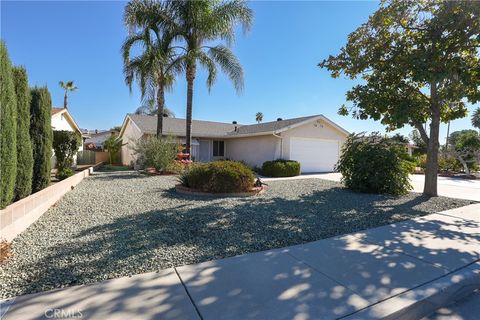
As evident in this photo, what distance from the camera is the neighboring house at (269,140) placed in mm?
17344

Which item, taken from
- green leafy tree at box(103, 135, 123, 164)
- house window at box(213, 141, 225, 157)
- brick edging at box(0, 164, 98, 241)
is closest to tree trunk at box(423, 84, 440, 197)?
brick edging at box(0, 164, 98, 241)

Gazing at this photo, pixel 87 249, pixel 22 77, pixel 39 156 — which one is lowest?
pixel 87 249

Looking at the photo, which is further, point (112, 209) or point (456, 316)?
point (112, 209)

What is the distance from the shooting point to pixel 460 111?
8.98 m

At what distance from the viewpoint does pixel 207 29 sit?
13.3 metres

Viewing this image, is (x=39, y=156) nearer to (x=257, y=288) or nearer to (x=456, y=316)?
(x=257, y=288)

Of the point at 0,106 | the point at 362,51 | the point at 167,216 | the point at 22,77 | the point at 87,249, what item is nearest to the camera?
the point at 87,249

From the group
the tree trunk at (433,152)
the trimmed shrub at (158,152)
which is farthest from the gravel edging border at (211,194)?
the tree trunk at (433,152)

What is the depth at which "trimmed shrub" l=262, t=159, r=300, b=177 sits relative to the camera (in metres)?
15.2

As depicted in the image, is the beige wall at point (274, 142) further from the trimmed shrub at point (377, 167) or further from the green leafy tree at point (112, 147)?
the green leafy tree at point (112, 147)

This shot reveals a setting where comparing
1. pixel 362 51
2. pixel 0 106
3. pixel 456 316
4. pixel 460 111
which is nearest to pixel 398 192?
pixel 460 111

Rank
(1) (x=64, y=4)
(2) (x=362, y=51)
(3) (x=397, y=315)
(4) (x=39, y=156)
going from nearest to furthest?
1. (3) (x=397, y=315)
2. (4) (x=39, y=156)
3. (1) (x=64, y=4)
4. (2) (x=362, y=51)

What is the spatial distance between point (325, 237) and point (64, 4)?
31.7ft

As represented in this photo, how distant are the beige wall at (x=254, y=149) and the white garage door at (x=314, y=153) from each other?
124 centimetres
